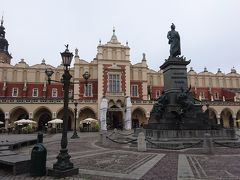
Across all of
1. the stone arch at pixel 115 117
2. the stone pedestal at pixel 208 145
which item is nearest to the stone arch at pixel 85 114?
the stone arch at pixel 115 117

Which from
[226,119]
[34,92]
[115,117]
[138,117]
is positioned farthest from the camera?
[226,119]

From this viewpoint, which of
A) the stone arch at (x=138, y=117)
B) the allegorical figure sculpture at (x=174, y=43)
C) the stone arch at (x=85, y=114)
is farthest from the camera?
the stone arch at (x=138, y=117)

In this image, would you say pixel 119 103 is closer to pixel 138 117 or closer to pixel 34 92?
pixel 138 117

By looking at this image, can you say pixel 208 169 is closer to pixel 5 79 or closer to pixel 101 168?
pixel 101 168

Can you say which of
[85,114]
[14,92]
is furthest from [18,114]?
[85,114]

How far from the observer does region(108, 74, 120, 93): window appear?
132 feet

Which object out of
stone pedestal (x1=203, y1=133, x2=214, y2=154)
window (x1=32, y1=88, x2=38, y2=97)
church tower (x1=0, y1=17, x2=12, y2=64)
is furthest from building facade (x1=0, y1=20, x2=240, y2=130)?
stone pedestal (x1=203, y1=133, x2=214, y2=154)

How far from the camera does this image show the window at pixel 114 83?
40188mm

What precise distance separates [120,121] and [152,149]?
2893 centimetres

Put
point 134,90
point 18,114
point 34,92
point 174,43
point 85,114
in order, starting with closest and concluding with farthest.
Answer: point 174,43
point 18,114
point 85,114
point 34,92
point 134,90

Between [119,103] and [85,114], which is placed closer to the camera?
[119,103]

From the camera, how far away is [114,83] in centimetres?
4059

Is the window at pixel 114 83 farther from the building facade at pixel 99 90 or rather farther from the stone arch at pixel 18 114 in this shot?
the stone arch at pixel 18 114

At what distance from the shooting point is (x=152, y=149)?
12070 mm
